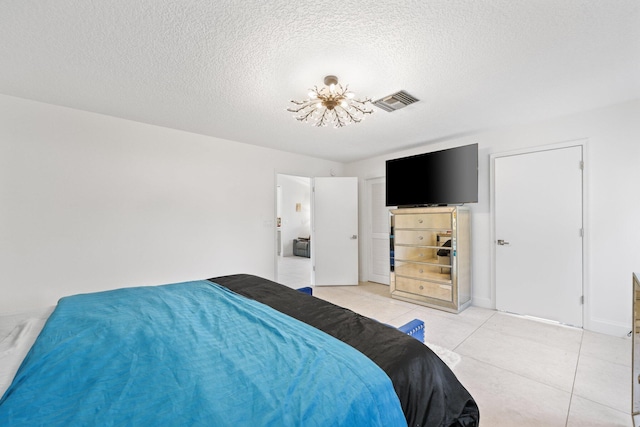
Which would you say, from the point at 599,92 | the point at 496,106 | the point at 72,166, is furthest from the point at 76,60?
the point at 599,92

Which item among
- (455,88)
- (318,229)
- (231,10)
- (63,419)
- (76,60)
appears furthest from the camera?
(318,229)

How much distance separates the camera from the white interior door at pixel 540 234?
297 cm

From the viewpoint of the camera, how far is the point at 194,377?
2.87 feet

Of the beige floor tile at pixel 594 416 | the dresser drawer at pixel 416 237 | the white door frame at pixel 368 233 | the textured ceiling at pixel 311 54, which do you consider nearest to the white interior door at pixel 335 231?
the white door frame at pixel 368 233

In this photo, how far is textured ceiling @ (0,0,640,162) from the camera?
1493 millimetres

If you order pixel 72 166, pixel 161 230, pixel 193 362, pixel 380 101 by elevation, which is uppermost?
pixel 380 101

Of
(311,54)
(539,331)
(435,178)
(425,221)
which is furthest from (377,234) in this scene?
(311,54)

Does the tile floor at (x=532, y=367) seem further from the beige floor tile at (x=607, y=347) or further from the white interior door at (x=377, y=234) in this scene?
the white interior door at (x=377, y=234)

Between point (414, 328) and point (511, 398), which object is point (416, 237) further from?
point (511, 398)

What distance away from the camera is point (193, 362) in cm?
96

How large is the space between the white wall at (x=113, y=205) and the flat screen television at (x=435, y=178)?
2.23 meters

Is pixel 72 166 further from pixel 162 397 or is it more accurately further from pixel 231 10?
pixel 162 397

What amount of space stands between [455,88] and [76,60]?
3.07 meters

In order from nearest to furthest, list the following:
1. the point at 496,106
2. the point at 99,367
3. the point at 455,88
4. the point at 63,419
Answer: the point at 63,419
the point at 99,367
the point at 455,88
the point at 496,106
